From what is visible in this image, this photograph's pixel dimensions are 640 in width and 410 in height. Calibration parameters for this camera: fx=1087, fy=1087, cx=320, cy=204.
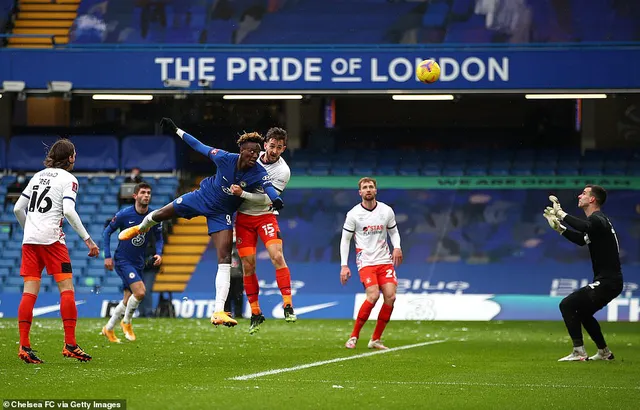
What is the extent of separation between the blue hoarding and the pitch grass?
10.7 m

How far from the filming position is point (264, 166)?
13.6 metres

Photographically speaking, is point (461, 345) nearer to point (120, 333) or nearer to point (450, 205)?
point (120, 333)

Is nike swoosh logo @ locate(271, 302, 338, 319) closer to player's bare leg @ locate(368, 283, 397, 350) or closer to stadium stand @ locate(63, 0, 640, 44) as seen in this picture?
stadium stand @ locate(63, 0, 640, 44)

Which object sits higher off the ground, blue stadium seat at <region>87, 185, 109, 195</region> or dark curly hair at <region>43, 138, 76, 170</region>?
blue stadium seat at <region>87, 185, 109, 195</region>

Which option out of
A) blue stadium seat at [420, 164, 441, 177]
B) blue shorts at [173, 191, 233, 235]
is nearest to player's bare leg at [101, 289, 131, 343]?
blue shorts at [173, 191, 233, 235]

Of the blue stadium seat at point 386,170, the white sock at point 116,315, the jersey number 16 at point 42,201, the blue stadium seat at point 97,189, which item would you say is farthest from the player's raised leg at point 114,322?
the blue stadium seat at point 386,170

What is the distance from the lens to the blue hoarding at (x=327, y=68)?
27.6m

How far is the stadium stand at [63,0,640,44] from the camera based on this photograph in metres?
30.2

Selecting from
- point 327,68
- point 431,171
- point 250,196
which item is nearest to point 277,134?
point 250,196

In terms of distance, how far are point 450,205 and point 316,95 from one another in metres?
5.00

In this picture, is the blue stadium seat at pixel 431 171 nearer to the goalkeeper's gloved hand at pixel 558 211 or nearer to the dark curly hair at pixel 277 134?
the dark curly hair at pixel 277 134

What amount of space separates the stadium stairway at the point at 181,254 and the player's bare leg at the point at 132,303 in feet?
36.2

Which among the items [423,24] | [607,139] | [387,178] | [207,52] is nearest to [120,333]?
[207,52]

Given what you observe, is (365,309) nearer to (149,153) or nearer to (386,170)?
(386,170)
